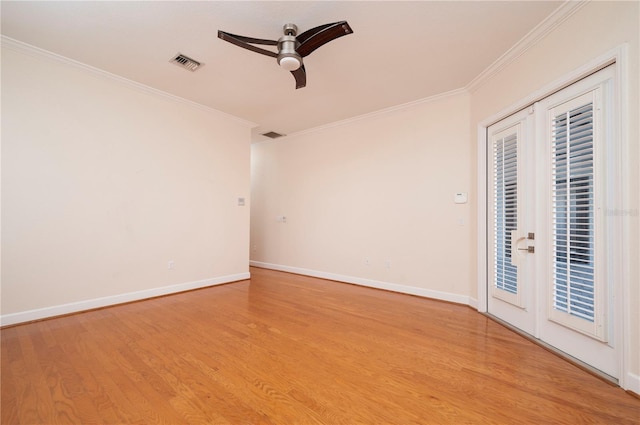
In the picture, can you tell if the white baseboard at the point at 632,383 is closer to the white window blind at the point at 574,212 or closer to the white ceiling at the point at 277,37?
the white window blind at the point at 574,212

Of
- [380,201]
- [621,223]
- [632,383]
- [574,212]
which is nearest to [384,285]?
[380,201]

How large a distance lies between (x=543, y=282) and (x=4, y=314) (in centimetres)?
550

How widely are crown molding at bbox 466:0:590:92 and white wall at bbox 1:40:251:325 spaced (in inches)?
Answer: 163

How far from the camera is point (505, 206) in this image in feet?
10.2

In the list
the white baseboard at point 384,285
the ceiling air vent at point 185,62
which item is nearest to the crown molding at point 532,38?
the white baseboard at point 384,285

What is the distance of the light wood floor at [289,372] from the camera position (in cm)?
161

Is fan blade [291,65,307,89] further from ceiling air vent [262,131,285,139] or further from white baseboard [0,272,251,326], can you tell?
white baseboard [0,272,251,326]

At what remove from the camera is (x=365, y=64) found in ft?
10.5

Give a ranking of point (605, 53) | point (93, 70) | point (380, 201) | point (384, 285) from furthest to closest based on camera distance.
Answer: point (380, 201)
point (384, 285)
point (93, 70)
point (605, 53)

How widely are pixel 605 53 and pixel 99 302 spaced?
18.6 ft

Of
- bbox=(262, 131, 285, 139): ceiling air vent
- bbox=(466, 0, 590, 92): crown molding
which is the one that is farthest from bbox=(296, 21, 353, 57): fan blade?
bbox=(262, 131, 285, 139): ceiling air vent

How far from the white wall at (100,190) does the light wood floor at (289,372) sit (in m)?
0.49

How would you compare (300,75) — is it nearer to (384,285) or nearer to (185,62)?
(185,62)

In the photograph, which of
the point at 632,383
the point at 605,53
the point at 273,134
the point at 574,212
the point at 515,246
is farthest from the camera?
the point at 273,134
